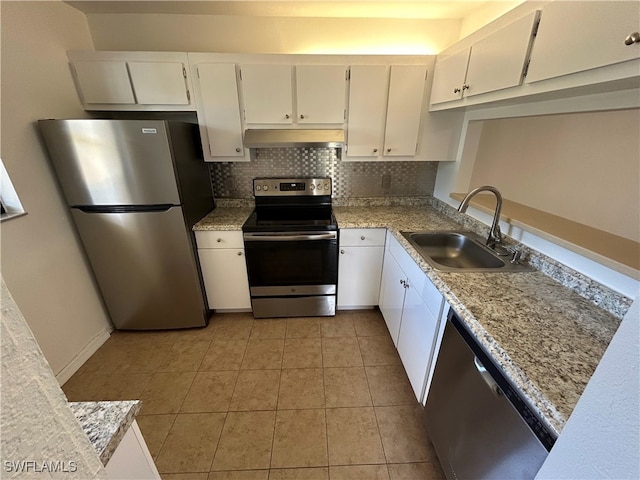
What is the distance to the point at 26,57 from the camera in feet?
5.03

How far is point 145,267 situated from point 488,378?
219 centimetres

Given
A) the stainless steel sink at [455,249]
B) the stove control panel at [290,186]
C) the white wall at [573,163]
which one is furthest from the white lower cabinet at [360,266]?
the white wall at [573,163]

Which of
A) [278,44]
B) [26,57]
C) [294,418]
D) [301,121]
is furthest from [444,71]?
[26,57]

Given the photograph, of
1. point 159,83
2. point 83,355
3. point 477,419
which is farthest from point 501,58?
point 83,355

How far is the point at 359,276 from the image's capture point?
2211 millimetres

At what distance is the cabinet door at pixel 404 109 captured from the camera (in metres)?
1.92

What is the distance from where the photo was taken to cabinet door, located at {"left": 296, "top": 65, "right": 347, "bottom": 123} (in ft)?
6.22

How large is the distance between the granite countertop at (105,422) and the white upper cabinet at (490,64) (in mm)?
1838

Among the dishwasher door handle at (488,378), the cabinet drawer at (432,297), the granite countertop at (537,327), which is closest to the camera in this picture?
the granite countertop at (537,327)

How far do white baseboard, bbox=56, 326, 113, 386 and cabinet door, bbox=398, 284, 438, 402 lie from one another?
2295mm

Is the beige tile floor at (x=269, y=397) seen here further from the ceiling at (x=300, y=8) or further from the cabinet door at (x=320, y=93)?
the ceiling at (x=300, y=8)

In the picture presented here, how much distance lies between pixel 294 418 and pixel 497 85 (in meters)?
2.11

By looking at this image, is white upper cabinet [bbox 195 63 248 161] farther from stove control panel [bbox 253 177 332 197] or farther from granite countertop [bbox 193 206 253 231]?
granite countertop [bbox 193 206 253 231]

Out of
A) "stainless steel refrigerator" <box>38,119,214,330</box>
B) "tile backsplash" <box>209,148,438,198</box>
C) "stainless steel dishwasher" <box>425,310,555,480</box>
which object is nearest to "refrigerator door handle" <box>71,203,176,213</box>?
"stainless steel refrigerator" <box>38,119,214,330</box>
